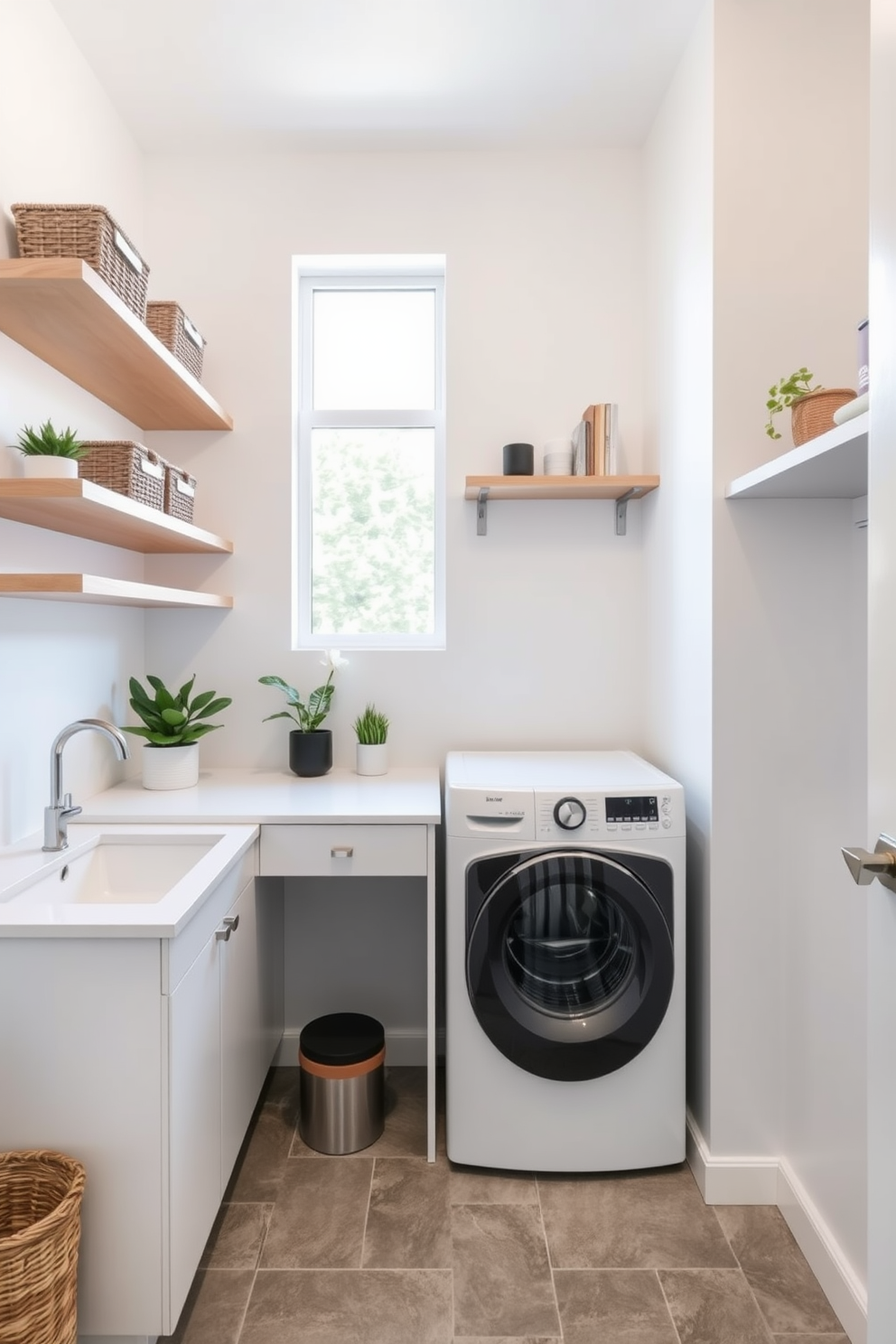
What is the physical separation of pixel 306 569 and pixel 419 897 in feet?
3.69

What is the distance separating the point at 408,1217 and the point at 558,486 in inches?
73.4

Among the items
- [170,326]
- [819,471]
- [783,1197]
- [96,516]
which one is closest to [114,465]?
[96,516]

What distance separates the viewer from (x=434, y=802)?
2.02 metres

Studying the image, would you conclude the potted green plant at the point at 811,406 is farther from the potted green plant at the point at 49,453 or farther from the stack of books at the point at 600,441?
the potted green plant at the point at 49,453

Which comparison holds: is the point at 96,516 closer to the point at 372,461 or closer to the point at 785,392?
the point at 372,461

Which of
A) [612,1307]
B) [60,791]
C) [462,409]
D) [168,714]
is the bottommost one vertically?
[612,1307]

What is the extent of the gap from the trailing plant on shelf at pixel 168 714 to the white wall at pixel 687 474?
1262 mm

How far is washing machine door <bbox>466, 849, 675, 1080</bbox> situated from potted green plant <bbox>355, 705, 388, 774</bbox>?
24.4 inches

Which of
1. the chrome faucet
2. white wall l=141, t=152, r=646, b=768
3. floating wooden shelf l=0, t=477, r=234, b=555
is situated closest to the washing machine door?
white wall l=141, t=152, r=646, b=768

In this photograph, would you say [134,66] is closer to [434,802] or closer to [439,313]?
[439,313]

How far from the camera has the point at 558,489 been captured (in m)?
2.30

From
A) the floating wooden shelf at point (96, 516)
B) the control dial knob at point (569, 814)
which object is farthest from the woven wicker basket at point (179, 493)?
the control dial knob at point (569, 814)

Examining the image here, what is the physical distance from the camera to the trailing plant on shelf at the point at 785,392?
1.60 metres

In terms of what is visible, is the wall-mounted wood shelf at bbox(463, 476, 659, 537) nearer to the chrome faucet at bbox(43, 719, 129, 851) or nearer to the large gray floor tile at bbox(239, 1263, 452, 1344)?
the chrome faucet at bbox(43, 719, 129, 851)
